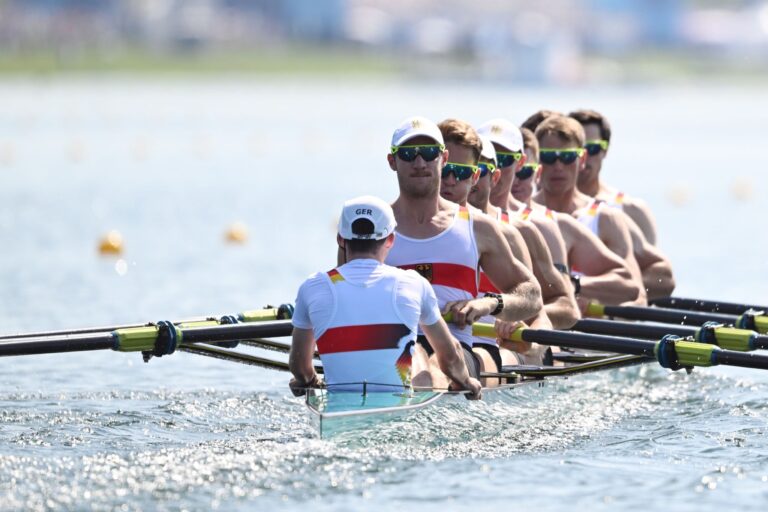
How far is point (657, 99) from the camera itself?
3162 inches

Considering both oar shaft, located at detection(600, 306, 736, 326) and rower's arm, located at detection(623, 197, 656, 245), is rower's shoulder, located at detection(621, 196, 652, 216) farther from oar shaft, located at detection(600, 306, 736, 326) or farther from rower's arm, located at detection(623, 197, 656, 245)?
oar shaft, located at detection(600, 306, 736, 326)

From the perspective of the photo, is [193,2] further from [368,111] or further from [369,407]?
[369,407]

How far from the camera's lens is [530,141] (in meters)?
11.1

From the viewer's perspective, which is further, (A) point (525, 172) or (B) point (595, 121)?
(B) point (595, 121)

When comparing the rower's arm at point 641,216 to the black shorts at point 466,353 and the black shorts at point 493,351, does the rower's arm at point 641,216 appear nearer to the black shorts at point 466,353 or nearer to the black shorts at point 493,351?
the black shorts at point 493,351

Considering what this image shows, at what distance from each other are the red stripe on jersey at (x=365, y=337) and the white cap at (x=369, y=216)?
1.59ft

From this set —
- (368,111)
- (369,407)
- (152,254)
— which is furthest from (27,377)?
(368,111)

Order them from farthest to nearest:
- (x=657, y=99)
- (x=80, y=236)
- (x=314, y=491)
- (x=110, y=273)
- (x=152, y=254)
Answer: (x=657, y=99) < (x=80, y=236) < (x=152, y=254) < (x=110, y=273) < (x=314, y=491)

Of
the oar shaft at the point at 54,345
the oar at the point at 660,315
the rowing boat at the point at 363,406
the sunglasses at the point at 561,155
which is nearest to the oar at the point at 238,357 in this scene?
the oar shaft at the point at 54,345

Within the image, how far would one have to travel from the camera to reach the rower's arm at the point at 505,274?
8742 millimetres

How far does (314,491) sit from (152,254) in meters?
12.9

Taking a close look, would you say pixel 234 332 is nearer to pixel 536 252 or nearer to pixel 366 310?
pixel 366 310

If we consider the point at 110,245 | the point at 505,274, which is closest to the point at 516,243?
the point at 505,274

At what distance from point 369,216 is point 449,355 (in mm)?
1007
